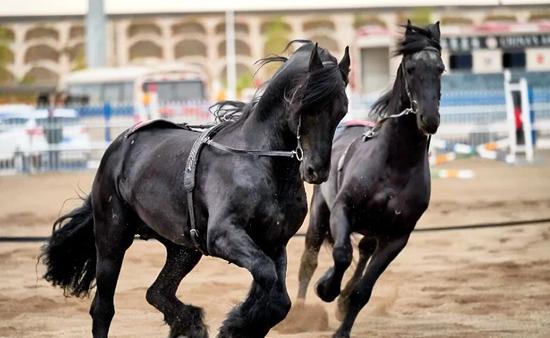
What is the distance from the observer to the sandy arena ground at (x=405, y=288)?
25.7 ft

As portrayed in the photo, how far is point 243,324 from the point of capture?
5.90 meters

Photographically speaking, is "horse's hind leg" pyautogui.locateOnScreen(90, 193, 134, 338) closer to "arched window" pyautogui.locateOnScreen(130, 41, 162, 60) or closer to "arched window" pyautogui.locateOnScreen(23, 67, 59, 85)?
"arched window" pyautogui.locateOnScreen(23, 67, 59, 85)

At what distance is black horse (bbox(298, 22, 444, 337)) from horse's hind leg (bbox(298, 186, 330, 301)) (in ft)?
2.36

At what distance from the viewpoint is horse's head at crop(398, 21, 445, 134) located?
7297mm

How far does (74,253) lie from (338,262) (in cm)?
167

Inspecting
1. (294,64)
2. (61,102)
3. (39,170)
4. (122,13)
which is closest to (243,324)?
(294,64)

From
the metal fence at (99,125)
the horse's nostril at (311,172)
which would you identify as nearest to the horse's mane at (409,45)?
the horse's nostril at (311,172)

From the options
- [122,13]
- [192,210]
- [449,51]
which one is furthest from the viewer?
[122,13]

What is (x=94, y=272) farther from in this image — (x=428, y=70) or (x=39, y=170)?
(x=39, y=170)

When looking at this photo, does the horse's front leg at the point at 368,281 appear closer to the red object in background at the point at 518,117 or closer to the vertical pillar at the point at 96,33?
the red object in background at the point at 518,117

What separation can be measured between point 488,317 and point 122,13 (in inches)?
2512

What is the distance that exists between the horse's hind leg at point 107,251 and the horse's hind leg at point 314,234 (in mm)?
2149

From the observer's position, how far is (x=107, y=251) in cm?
686

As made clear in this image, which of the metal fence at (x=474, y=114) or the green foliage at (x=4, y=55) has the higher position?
the green foliage at (x=4, y=55)
